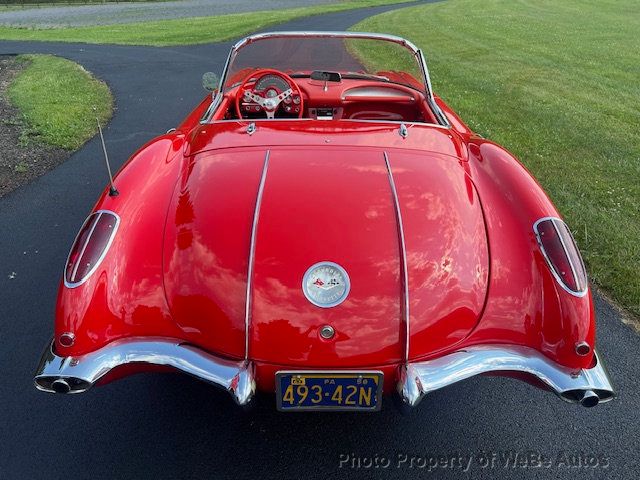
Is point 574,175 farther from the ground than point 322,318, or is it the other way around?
point 322,318

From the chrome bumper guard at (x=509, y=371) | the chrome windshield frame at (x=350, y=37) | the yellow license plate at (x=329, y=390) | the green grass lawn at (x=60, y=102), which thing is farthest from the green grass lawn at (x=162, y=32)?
the chrome bumper guard at (x=509, y=371)

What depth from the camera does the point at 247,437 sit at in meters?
2.43

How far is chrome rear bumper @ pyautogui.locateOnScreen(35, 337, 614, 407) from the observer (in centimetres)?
198

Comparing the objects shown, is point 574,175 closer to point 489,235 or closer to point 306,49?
point 306,49

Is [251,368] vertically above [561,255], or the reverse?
[561,255]

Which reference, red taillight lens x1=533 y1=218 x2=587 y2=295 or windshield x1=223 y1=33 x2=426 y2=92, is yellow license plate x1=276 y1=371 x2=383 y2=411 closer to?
red taillight lens x1=533 y1=218 x2=587 y2=295

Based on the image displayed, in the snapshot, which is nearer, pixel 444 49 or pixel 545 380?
pixel 545 380

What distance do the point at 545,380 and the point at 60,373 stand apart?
1913mm

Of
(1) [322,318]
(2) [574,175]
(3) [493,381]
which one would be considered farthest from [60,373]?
(2) [574,175]

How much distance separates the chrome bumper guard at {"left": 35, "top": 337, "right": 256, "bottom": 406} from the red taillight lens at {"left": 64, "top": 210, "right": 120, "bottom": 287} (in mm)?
327

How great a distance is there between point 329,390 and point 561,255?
3.84 ft

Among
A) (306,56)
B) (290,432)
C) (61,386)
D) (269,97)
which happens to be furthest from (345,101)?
(61,386)

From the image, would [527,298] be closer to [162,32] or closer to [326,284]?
[326,284]

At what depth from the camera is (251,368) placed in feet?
6.61
